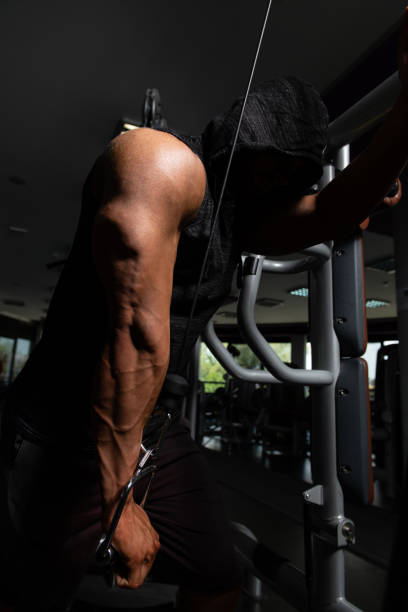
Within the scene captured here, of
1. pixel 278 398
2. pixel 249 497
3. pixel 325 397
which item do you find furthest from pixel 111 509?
pixel 278 398

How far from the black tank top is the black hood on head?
0.05 meters

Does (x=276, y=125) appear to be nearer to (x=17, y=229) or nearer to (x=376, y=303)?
(x=17, y=229)

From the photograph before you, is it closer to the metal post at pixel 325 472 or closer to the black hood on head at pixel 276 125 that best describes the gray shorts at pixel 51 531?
the metal post at pixel 325 472

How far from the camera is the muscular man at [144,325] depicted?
556mm

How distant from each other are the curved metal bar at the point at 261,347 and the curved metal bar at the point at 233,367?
132 millimetres

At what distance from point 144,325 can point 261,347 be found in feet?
1.72

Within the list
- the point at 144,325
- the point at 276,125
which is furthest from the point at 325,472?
the point at 276,125

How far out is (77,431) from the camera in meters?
0.69

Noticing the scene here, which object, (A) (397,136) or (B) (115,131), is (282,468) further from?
(A) (397,136)

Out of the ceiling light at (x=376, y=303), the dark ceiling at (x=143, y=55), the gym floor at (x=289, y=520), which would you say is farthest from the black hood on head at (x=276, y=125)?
the ceiling light at (x=376, y=303)

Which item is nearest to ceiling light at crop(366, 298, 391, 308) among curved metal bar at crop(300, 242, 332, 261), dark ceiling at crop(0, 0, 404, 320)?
dark ceiling at crop(0, 0, 404, 320)

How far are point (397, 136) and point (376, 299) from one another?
6849mm

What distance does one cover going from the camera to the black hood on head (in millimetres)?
689

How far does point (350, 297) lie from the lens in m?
0.96
